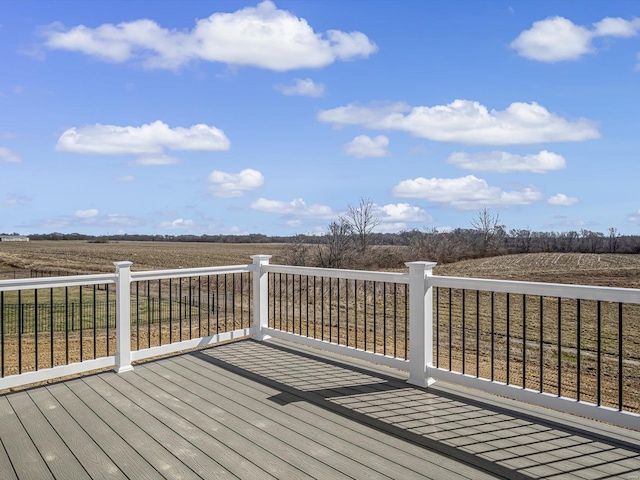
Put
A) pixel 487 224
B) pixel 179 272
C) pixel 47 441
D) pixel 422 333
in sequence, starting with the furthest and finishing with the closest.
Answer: pixel 487 224, pixel 179 272, pixel 422 333, pixel 47 441

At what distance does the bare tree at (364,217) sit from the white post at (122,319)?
65.9 feet

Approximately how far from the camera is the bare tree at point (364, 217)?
23.9 meters

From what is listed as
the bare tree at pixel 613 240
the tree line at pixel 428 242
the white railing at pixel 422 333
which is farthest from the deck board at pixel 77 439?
the bare tree at pixel 613 240

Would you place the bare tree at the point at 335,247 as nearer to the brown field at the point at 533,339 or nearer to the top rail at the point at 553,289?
the brown field at the point at 533,339

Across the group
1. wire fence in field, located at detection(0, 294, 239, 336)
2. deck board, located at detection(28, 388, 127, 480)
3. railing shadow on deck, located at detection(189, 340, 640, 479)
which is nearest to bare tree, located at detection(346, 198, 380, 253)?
wire fence in field, located at detection(0, 294, 239, 336)

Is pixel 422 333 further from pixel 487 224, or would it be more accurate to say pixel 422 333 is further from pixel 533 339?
pixel 487 224

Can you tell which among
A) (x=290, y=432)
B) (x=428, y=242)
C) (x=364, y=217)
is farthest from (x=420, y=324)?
(x=428, y=242)

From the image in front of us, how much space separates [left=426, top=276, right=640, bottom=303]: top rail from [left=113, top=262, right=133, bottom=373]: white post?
264cm

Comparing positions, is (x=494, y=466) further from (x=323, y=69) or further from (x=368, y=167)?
(x=368, y=167)

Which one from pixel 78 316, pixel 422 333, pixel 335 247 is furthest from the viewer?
pixel 335 247

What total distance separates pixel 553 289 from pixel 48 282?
12.1ft

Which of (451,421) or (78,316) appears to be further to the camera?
(78,316)

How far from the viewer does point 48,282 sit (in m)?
3.50

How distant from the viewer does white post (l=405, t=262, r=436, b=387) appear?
3438mm
